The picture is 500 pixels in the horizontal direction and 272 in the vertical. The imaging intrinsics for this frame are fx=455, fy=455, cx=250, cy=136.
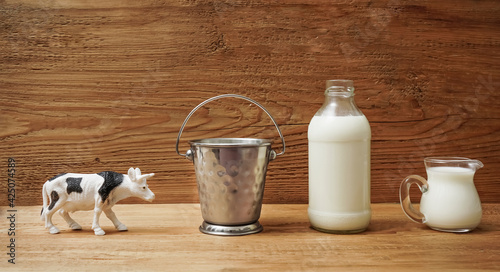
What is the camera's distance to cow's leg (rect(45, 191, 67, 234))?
100cm

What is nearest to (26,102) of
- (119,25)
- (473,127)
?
(119,25)

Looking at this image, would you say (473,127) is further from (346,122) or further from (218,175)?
(218,175)

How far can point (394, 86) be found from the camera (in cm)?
131

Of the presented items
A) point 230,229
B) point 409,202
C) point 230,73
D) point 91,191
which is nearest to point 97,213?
point 91,191

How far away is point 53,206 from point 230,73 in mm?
587

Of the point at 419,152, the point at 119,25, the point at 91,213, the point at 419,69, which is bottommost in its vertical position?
the point at 91,213

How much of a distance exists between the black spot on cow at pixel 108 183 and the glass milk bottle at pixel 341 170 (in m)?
0.45

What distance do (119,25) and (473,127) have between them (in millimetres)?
1059

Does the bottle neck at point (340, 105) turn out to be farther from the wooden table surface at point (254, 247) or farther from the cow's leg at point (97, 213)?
the cow's leg at point (97, 213)

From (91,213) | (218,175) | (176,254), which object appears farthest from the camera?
(91,213)

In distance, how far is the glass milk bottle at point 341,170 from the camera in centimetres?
100

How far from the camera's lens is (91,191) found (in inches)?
39.5

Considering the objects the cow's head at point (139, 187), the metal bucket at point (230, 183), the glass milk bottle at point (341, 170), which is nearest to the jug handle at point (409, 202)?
the glass milk bottle at point (341, 170)

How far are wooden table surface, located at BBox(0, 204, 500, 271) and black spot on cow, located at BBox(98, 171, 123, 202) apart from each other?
0.31 feet
